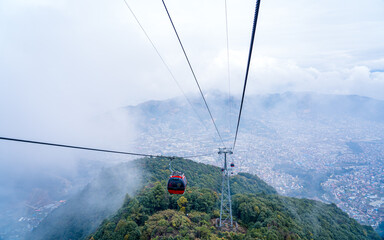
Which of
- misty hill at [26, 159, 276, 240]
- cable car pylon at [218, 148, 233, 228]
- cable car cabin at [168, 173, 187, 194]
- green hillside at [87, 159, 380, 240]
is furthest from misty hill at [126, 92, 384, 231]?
→ cable car cabin at [168, 173, 187, 194]

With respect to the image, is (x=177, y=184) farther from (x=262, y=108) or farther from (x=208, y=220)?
(x=262, y=108)

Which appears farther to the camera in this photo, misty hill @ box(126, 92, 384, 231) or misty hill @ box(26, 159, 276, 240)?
misty hill @ box(126, 92, 384, 231)

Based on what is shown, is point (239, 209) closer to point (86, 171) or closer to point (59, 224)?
point (59, 224)

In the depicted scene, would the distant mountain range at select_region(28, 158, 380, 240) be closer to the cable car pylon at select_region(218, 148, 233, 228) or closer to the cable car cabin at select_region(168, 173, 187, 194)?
the cable car pylon at select_region(218, 148, 233, 228)

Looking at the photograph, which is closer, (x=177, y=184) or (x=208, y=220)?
(x=177, y=184)

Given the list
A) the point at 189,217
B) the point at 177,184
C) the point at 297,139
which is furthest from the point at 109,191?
the point at 297,139

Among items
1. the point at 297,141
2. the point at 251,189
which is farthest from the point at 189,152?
the point at 297,141

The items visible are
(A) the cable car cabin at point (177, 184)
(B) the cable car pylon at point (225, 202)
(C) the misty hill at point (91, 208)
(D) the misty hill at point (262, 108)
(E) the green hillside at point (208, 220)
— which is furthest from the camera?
(D) the misty hill at point (262, 108)

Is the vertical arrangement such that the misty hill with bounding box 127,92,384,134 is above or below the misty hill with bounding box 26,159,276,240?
above

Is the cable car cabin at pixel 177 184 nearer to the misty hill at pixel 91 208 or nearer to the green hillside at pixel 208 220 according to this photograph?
the green hillside at pixel 208 220

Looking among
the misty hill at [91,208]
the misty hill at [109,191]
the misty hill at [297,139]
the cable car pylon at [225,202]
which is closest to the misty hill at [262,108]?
the misty hill at [297,139]

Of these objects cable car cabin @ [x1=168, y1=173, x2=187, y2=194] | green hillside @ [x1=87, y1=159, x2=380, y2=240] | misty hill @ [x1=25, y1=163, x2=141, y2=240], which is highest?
cable car cabin @ [x1=168, y1=173, x2=187, y2=194]
